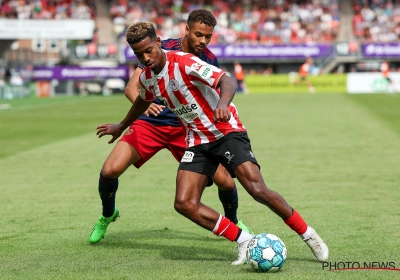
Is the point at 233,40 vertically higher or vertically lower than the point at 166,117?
lower

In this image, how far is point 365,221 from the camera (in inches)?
320

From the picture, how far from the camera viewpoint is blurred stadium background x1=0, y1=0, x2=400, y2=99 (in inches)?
1886

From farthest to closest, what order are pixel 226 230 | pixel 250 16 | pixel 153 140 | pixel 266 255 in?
pixel 250 16, pixel 153 140, pixel 226 230, pixel 266 255

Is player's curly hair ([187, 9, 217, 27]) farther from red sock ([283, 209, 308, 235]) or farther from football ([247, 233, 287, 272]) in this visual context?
football ([247, 233, 287, 272])

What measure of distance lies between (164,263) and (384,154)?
9518 mm

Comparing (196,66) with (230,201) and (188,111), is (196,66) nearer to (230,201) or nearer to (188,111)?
(188,111)

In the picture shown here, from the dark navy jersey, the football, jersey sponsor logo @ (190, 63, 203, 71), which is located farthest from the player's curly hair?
the football

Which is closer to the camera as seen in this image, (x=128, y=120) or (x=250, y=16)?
(x=128, y=120)

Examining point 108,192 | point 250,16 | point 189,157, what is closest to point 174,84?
point 189,157

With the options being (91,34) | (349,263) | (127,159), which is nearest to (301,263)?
(349,263)

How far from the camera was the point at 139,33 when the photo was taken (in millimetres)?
5945

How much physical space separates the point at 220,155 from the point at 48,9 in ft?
172

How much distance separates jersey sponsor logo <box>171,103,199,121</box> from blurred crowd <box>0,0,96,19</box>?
48820 millimetres

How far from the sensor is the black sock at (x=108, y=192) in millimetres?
7293
